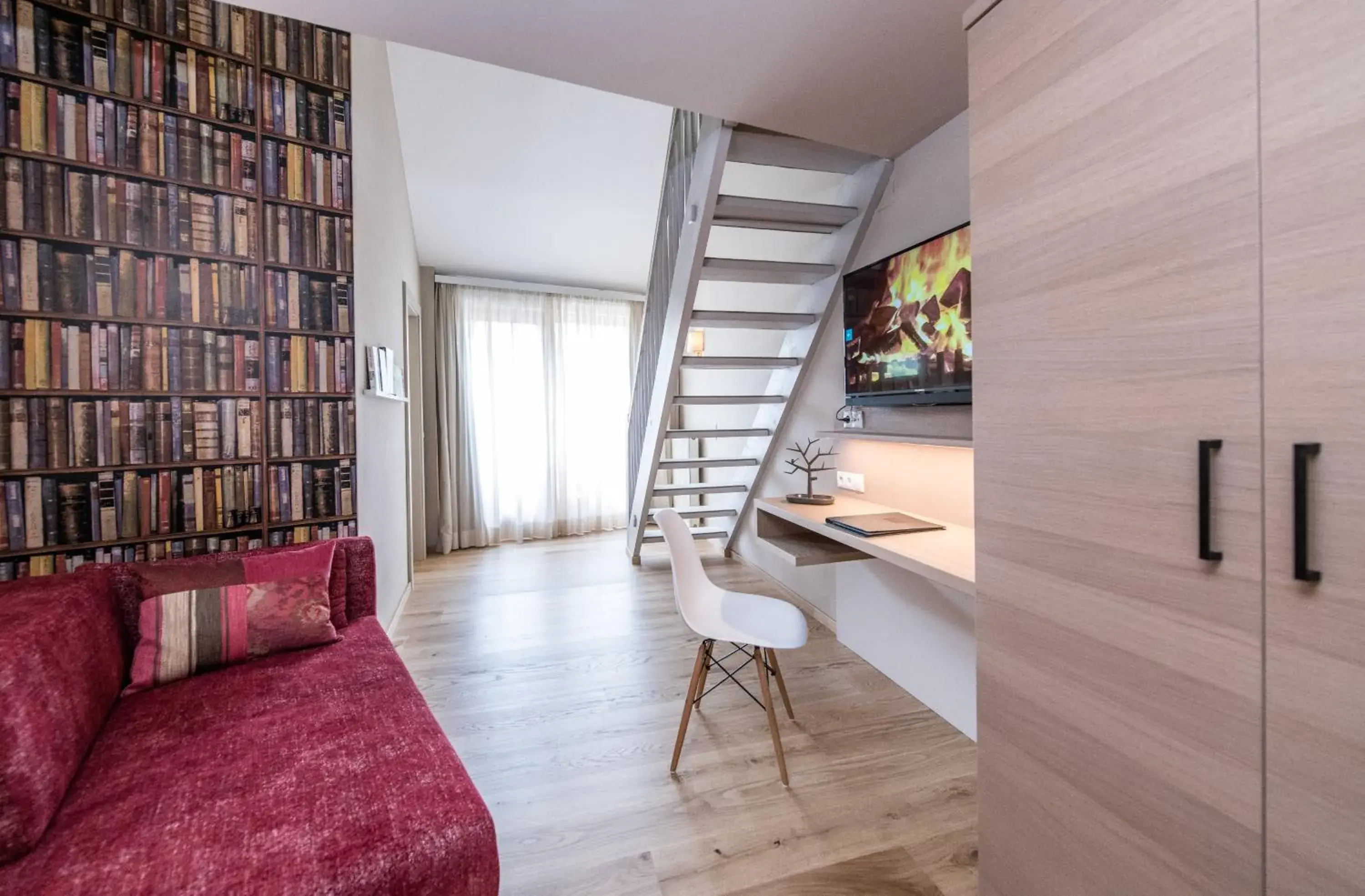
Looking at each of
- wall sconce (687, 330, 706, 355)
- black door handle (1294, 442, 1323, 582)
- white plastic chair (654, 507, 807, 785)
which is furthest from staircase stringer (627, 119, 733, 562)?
black door handle (1294, 442, 1323, 582)

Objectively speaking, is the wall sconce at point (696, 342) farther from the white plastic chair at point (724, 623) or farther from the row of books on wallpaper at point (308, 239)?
the row of books on wallpaper at point (308, 239)

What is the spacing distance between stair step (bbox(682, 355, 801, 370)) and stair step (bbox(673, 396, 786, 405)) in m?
0.22

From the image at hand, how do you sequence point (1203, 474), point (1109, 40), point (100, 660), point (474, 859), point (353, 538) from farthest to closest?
point (353, 538)
point (100, 660)
point (474, 859)
point (1109, 40)
point (1203, 474)

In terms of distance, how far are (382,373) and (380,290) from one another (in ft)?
1.59

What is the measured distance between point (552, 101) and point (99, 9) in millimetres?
1724

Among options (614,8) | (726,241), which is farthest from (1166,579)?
(726,241)

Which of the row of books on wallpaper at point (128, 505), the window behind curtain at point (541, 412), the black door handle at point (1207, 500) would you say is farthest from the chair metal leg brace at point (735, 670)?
the window behind curtain at point (541, 412)

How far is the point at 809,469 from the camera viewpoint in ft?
8.73

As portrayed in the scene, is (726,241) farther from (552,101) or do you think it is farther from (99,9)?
(99,9)

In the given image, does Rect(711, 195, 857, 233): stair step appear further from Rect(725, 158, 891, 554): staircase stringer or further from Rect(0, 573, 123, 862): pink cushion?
Rect(0, 573, 123, 862): pink cushion

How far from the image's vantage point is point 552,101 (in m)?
2.83

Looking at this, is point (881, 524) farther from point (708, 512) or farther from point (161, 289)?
point (161, 289)

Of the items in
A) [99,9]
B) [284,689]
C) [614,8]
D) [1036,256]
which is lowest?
[284,689]

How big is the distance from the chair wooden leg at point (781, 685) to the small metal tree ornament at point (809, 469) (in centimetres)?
79
